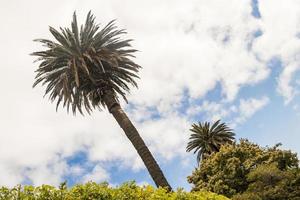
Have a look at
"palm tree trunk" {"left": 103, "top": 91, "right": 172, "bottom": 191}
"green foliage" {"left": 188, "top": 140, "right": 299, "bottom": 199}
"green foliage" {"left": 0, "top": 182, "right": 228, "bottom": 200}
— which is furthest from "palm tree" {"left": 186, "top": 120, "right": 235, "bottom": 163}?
"green foliage" {"left": 0, "top": 182, "right": 228, "bottom": 200}

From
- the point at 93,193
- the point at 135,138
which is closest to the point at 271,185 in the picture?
the point at 135,138

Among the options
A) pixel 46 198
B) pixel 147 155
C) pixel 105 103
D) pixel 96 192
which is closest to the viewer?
pixel 46 198

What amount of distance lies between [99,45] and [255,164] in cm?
1769

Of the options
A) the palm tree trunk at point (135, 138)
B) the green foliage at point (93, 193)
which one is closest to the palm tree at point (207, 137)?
the palm tree trunk at point (135, 138)

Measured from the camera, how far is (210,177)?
129 ft

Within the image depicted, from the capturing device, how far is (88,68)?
98.7ft

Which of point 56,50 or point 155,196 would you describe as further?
point 56,50

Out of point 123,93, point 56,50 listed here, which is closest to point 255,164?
point 123,93

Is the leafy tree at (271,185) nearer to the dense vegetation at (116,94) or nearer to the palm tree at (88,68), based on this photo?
the dense vegetation at (116,94)

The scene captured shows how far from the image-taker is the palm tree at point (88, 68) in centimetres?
2977

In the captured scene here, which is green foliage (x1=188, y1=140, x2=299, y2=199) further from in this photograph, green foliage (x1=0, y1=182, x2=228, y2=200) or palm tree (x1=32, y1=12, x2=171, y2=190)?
green foliage (x1=0, y1=182, x2=228, y2=200)

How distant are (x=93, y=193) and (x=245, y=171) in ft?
94.8

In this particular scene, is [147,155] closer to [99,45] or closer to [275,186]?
[99,45]

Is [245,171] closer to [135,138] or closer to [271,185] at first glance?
[271,185]
